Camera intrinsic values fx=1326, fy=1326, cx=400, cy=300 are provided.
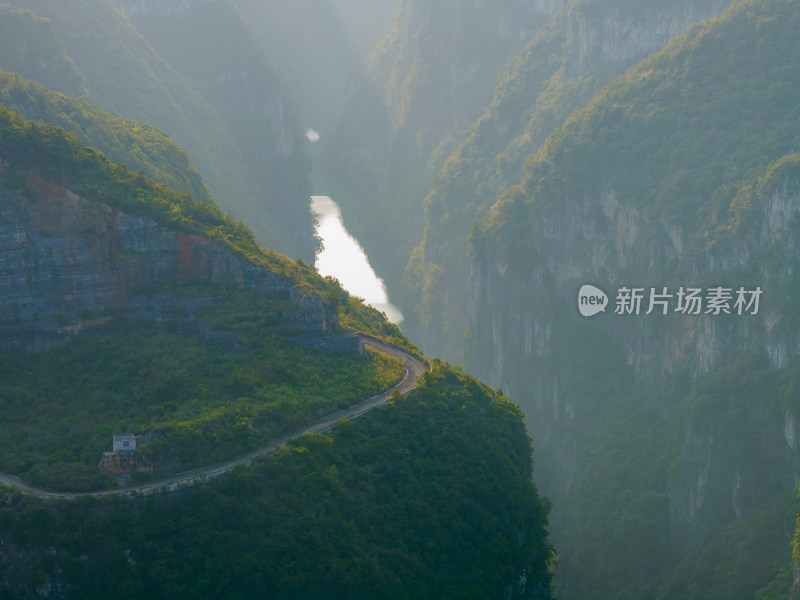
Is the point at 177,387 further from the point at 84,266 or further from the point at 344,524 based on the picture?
the point at 344,524

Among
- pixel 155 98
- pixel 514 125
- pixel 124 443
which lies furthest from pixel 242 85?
pixel 124 443

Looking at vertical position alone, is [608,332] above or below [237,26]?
below

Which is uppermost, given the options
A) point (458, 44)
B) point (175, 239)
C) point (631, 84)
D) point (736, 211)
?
point (458, 44)

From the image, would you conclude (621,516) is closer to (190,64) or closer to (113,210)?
(113,210)

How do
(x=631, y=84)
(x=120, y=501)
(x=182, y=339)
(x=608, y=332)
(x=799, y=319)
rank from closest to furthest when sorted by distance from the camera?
1. (x=120, y=501)
2. (x=182, y=339)
3. (x=799, y=319)
4. (x=608, y=332)
5. (x=631, y=84)

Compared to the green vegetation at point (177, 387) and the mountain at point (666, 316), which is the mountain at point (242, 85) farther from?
the green vegetation at point (177, 387)

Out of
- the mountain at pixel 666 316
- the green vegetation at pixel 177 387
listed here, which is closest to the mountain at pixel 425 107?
the mountain at pixel 666 316

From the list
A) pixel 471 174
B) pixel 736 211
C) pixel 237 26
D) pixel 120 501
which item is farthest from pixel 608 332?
pixel 237 26
